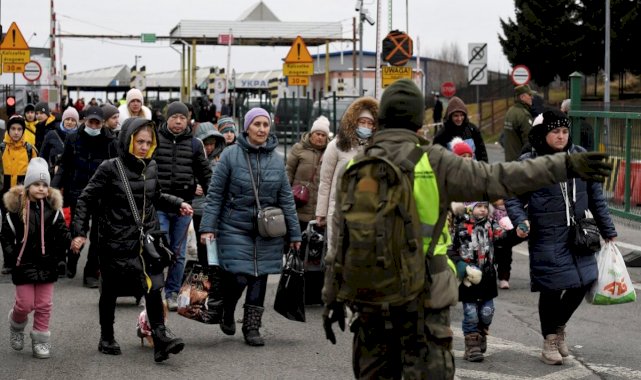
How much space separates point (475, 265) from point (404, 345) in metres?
3.14

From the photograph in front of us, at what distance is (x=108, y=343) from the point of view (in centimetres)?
930

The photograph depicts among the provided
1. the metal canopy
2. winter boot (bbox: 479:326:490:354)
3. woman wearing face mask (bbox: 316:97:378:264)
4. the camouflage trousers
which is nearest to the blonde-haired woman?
woman wearing face mask (bbox: 316:97:378:264)

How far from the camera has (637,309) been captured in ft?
37.1

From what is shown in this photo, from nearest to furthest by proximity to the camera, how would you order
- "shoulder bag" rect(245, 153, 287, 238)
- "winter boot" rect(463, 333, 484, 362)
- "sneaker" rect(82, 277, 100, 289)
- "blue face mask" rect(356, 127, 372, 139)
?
"winter boot" rect(463, 333, 484, 362) → "shoulder bag" rect(245, 153, 287, 238) → "blue face mask" rect(356, 127, 372, 139) → "sneaker" rect(82, 277, 100, 289)

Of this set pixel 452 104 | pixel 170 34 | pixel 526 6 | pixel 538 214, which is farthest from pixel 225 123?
pixel 170 34

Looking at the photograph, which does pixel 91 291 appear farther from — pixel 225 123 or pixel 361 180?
pixel 361 180

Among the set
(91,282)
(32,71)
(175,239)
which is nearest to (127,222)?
(175,239)

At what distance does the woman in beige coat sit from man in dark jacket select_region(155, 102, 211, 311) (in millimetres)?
846

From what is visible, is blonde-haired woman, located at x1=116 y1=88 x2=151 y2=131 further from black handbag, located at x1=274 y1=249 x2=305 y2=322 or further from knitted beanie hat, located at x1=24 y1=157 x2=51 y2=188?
black handbag, located at x1=274 y1=249 x2=305 y2=322

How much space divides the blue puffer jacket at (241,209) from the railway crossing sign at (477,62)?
22.5m

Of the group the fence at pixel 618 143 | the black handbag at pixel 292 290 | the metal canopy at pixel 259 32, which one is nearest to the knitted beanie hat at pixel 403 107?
the black handbag at pixel 292 290

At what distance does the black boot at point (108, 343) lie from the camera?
9.27 m

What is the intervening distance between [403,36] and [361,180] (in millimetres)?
17729

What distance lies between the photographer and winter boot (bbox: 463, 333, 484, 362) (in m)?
8.91
